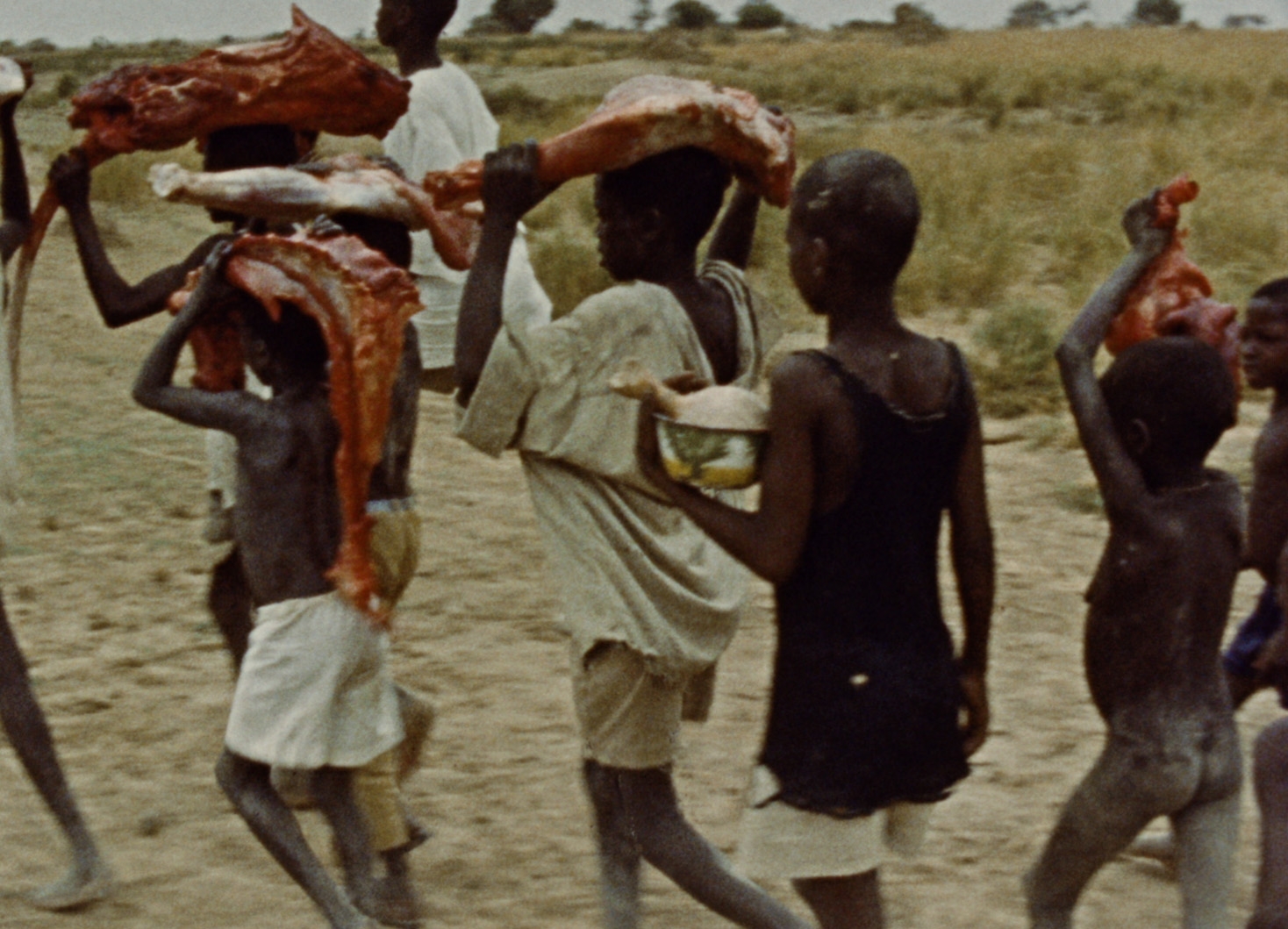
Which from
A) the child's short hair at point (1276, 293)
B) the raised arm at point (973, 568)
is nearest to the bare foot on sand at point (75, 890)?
the raised arm at point (973, 568)

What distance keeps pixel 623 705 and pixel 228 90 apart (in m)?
1.41

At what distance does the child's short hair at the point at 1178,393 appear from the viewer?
112 inches

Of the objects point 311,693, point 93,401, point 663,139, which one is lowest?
point 93,401

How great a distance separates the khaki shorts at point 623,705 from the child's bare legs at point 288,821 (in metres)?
0.52

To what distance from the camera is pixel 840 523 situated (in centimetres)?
263

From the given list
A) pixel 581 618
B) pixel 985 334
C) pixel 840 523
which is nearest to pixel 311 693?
pixel 581 618

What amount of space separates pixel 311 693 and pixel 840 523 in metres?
1.05

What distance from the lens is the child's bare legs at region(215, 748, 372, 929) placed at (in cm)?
320

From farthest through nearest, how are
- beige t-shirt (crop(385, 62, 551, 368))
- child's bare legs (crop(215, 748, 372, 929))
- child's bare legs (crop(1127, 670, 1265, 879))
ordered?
beige t-shirt (crop(385, 62, 551, 368))
child's bare legs (crop(1127, 670, 1265, 879))
child's bare legs (crop(215, 748, 372, 929))

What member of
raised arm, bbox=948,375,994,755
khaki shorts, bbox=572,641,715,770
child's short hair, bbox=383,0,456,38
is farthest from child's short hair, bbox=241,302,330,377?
child's short hair, bbox=383,0,456,38

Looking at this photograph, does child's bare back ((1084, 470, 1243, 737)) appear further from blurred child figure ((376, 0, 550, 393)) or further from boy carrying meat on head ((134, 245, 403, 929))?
blurred child figure ((376, 0, 550, 393))

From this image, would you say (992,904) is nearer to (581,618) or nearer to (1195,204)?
(581,618)

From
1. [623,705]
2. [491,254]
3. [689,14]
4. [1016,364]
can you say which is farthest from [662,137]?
[689,14]

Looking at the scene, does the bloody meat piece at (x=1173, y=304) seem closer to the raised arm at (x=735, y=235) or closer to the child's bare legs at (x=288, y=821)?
the raised arm at (x=735, y=235)
